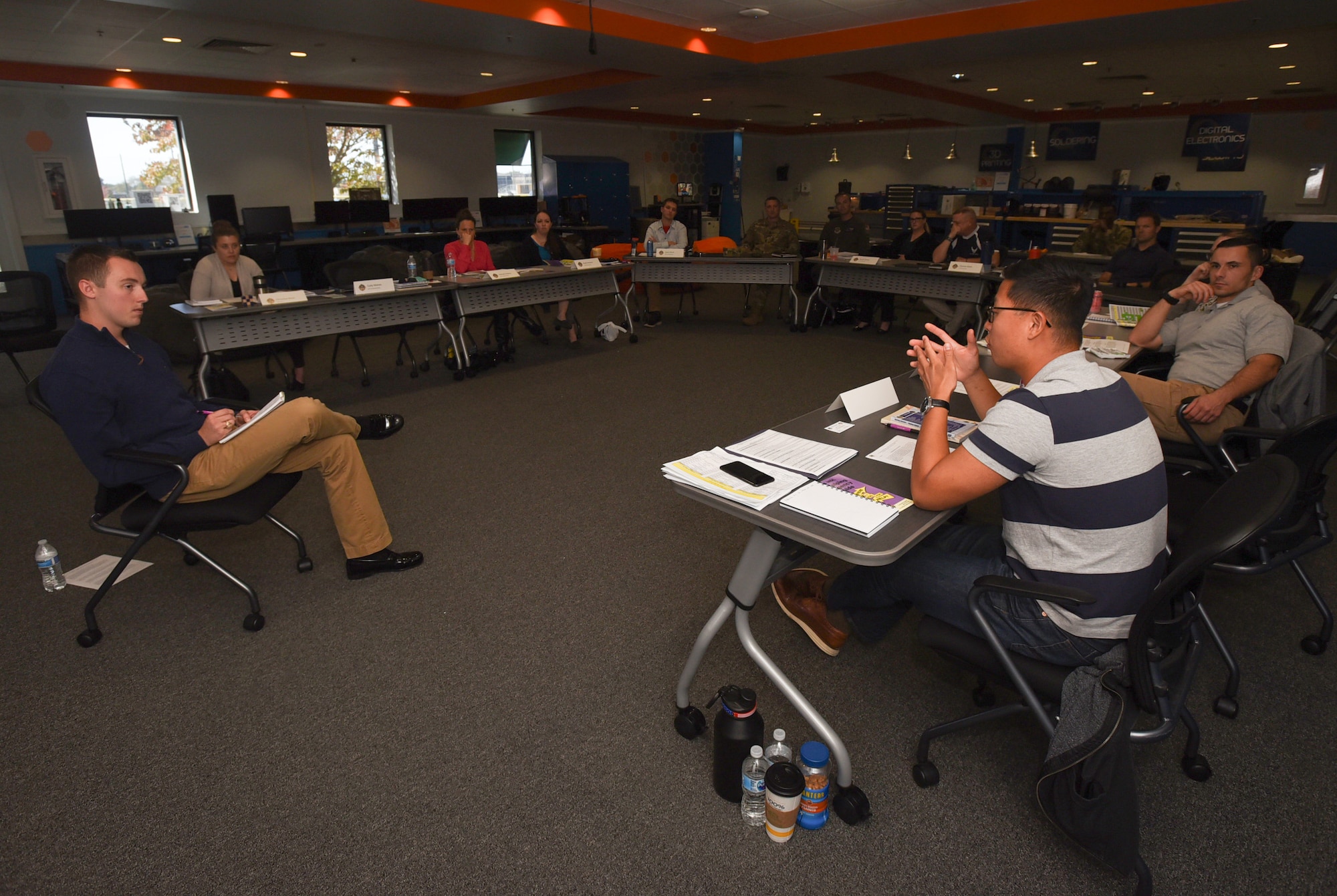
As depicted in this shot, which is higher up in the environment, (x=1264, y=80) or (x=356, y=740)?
(x=1264, y=80)

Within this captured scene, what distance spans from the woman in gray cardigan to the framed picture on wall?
5915 mm

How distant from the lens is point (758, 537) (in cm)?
166

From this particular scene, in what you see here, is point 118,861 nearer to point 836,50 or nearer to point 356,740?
point 356,740

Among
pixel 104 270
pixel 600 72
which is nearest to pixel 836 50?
pixel 600 72

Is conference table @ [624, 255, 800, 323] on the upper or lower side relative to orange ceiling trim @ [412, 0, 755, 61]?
lower

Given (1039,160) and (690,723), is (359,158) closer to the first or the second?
(690,723)

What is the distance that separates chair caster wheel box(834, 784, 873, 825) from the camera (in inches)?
65.5

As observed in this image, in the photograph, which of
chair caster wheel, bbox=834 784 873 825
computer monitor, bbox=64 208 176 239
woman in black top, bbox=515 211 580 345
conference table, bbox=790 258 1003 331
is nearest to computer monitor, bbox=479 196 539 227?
computer monitor, bbox=64 208 176 239

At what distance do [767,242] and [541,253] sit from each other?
2.52m

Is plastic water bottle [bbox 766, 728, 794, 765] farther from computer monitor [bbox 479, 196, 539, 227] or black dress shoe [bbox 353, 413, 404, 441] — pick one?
computer monitor [bbox 479, 196, 539, 227]

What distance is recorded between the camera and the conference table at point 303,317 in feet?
14.3

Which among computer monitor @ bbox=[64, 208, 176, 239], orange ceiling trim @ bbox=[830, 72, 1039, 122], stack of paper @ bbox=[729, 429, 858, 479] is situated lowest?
stack of paper @ bbox=[729, 429, 858, 479]

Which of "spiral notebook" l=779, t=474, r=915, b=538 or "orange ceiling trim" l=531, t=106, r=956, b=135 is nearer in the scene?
"spiral notebook" l=779, t=474, r=915, b=538

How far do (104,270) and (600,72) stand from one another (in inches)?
288
